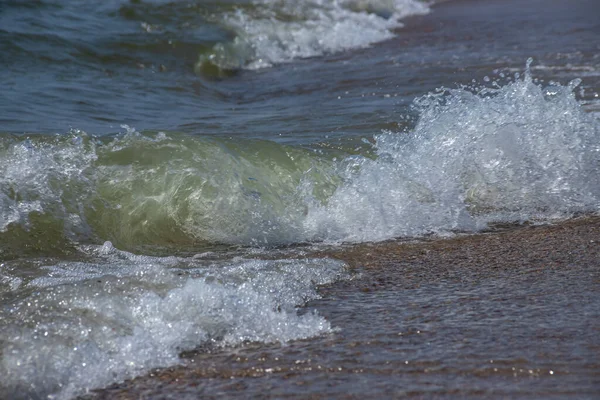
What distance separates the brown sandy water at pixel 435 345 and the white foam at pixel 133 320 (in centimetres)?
8

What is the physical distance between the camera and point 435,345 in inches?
111

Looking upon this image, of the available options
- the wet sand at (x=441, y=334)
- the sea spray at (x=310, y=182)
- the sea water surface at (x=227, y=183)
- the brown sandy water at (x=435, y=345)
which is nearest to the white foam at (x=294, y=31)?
the sea water surface at (x=227, y=183)

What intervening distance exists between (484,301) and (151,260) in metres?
1.42

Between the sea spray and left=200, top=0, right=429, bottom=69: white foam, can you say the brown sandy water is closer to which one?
the sea spray

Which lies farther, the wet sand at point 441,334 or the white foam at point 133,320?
the white foam at point 133,320

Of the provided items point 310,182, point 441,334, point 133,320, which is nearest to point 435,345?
point 441,334

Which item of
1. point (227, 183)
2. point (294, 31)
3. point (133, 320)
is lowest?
point (133, 320)

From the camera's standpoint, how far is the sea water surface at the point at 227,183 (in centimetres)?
300

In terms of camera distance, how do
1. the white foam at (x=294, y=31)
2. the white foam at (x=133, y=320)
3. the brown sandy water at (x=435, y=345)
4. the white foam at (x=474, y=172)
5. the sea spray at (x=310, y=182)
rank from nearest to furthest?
the brown sandy water at (x=435, y=345), the white foam at (x=133, y=320), the sea spray at (x=310, y=182), the white foam at (x=474, y=172), the white foam at (x=294, y=31)

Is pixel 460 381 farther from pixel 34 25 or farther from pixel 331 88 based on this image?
pixel 34 25

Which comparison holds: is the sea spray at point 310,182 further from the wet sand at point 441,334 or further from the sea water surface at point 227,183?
the wet sand at point 441,334

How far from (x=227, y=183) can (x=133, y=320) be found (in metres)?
1.59

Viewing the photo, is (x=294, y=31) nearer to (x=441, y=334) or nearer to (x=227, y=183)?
(x=227, y=183)

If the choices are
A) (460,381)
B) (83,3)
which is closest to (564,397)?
(460,381)
